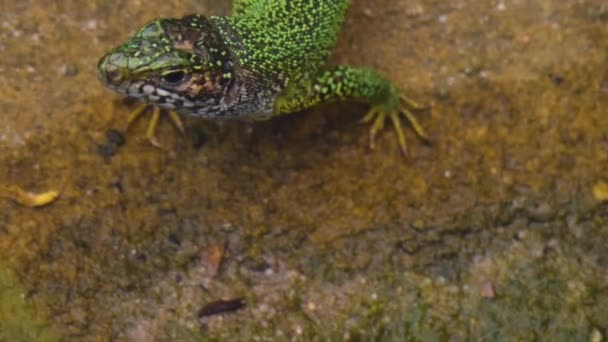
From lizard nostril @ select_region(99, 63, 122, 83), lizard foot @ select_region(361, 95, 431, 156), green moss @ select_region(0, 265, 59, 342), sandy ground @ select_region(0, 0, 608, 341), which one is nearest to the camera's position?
lizard nostril @ select_region(99, 63, 122, 83)

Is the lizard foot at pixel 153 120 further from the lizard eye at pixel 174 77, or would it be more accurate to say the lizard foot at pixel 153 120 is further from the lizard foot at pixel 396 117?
the lizard foot at pixel 396 117

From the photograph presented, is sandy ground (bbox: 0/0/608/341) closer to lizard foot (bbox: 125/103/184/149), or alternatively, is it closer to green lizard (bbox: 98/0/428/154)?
lizard foot (bbox: 125/103/184/149)

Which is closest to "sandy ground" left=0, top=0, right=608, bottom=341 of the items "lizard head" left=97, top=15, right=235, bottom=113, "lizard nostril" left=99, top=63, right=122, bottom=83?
"lizard head" left=97, top=15, right=235, bottom=113

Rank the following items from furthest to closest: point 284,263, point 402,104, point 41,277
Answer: point 402,104, point 284,263, point 41,277

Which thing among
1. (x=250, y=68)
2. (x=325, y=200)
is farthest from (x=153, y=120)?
(x=325, y=200)

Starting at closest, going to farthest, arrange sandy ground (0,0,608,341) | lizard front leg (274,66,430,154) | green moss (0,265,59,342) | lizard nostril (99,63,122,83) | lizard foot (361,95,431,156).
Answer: lizard nostril (99,63,122,83) → green moss (0,265,59,342) → sandy ground (0,0,608,341) → lizard front leg (274,66,430,154) → lizard foot (361,95,431,156)

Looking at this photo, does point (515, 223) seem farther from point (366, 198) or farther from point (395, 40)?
point (395, 40)

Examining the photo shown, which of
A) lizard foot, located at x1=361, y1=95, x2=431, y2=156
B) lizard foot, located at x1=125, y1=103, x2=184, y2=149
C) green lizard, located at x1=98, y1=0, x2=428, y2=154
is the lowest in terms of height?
lizard foot, located at x1=361, y1=95, x2=431, y2=156

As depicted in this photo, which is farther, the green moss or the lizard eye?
the green moss

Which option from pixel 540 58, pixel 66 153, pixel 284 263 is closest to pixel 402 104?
pixel 540 58
